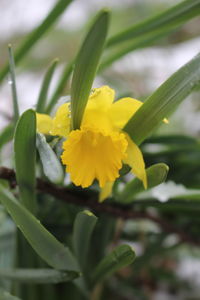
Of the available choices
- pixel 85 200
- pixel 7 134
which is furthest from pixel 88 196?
pixel 7 134

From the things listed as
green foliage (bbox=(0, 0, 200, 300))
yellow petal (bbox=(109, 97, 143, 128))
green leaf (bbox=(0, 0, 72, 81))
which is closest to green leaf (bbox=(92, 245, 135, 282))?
green foliage (bbox=(0, 0, 200, 300))

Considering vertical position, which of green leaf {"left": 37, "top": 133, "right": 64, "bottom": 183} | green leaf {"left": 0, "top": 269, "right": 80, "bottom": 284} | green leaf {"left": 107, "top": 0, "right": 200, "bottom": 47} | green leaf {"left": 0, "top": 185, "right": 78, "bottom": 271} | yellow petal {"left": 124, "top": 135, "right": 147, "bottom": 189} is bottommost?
green leaf {"left": 0, "top": 269, "right": 80, "bottom": 284}

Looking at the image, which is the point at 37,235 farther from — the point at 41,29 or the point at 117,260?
the point at 41,29

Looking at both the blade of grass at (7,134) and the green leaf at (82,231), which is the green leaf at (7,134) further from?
the green leaf at (82,231)

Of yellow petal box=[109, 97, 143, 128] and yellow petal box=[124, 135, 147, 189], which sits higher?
yellow petal box=[109, 97, 143, 128]

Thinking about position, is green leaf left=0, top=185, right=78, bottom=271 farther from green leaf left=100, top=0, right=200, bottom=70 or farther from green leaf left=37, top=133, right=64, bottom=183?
green leaf left=100, top=0, right=200, bottom=70

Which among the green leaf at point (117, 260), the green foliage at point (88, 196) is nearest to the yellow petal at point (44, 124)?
the green foliage at point (88, 196)

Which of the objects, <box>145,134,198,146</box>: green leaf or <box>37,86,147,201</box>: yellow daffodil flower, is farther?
<box>145,134,198,146</box>: green leaf
